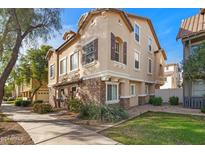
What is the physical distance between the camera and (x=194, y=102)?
48.5 feet

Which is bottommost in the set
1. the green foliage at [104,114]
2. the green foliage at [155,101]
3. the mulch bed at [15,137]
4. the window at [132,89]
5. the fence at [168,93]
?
the mulch bed at [15,137]

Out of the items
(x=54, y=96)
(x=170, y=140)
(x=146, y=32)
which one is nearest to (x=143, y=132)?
(x=170, y=140)

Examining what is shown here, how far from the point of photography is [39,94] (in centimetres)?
2406

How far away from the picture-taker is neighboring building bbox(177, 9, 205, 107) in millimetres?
14891

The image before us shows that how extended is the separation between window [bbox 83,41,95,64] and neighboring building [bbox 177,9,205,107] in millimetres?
6613

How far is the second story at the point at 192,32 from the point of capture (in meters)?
14.8

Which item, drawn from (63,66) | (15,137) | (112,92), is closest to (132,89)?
(112,92)

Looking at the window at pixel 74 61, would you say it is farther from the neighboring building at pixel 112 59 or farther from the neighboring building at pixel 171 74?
the neighboring building at pixel 171 74

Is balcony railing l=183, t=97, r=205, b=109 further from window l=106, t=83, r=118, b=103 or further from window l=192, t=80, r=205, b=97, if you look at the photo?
window l=106, t=83, r=118, b=103

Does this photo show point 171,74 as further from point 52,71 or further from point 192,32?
point 52,71

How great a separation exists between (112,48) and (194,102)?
7210mm

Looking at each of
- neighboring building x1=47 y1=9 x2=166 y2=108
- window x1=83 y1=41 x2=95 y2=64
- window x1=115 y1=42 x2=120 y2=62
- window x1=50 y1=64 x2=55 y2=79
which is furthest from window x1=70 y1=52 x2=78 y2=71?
window x1=50 y1=64 x2=55 y2=79

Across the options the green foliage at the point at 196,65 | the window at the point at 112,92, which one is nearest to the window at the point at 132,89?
the window at the point at 112,92
